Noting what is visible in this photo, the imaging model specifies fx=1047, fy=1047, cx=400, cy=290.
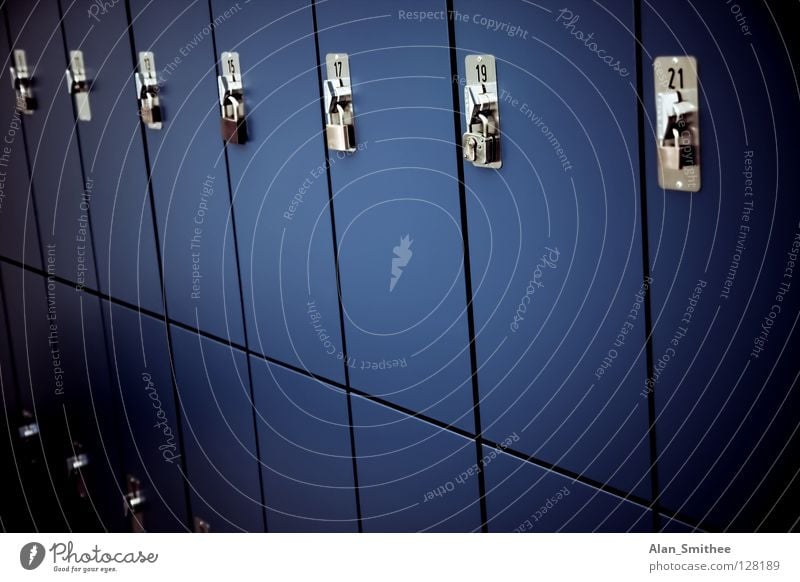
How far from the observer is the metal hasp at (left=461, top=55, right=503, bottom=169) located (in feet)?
6.92

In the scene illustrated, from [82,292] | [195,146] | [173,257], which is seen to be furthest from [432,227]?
[82,292]

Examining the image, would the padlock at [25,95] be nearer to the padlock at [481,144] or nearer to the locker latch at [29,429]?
the locker latch at [29,429]

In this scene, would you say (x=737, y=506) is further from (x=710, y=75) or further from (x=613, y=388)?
(x=710, y=75)

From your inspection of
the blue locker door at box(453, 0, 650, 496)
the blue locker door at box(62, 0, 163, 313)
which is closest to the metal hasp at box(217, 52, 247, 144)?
the blue locker door at box(62, 0, 163, 313)

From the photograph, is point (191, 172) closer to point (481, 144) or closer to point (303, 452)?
point (303, 452)

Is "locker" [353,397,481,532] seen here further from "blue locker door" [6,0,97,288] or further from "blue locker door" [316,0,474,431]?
"blue locker door" [6,0,97,288]

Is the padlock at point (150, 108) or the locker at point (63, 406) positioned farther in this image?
the locker at point (63, 406)

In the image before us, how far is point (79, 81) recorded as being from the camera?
3.50 metres

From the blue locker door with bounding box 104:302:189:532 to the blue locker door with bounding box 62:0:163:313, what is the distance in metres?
0.12

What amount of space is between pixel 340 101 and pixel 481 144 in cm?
48

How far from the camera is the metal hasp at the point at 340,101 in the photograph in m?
2.45

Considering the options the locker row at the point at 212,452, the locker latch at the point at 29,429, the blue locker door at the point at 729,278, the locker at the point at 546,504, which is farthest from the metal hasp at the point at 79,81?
the blue locker door at the point at 729,278

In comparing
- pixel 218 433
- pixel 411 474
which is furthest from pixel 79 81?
pixel 411 474

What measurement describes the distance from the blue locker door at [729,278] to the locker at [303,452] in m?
1.10
